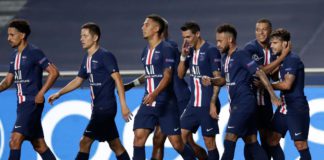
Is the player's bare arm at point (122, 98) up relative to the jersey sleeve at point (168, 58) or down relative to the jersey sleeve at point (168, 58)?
down

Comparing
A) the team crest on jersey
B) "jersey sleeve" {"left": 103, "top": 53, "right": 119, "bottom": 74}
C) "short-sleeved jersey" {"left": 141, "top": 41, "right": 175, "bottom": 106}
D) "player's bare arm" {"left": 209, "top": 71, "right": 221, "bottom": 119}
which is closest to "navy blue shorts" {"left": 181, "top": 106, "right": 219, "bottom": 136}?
"player's bare arm" {"left": 209, "top": 71, "right": 221, "bottom": 119}

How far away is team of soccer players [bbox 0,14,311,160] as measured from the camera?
36.6 ft

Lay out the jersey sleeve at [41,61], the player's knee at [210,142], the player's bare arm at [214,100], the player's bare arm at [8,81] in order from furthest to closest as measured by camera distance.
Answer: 1. the player's knee at [210,142]
2. the player's bare arm at [8,81]
3. the player's bare arm at [214,100]
4. the jersey sleeve at [41,61]

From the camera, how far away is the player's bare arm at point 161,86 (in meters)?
10.9

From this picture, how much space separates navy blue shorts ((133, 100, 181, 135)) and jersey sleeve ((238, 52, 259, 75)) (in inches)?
35.6

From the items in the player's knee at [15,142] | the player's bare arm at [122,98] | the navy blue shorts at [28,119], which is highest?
the player's bare arm at [122,98]

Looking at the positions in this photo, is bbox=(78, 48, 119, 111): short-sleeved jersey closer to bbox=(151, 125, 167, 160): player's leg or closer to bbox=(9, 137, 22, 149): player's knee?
bbox=(151, 125, 167, 160): player's leg

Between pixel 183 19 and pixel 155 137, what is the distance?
3.99 meters

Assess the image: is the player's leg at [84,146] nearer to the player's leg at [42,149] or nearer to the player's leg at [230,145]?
the player's leg at [42,149]

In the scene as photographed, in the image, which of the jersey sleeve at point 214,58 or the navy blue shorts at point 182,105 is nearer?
the jersey sleeve at point 214,58

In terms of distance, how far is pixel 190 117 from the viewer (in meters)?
11.8

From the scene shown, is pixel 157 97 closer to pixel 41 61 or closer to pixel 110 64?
pixel 110 64

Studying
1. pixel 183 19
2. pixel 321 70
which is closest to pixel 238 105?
pixel 321 70

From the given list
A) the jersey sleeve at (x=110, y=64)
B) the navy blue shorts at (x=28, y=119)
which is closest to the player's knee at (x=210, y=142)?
the jersey sleeve at (x=110, y=64)
